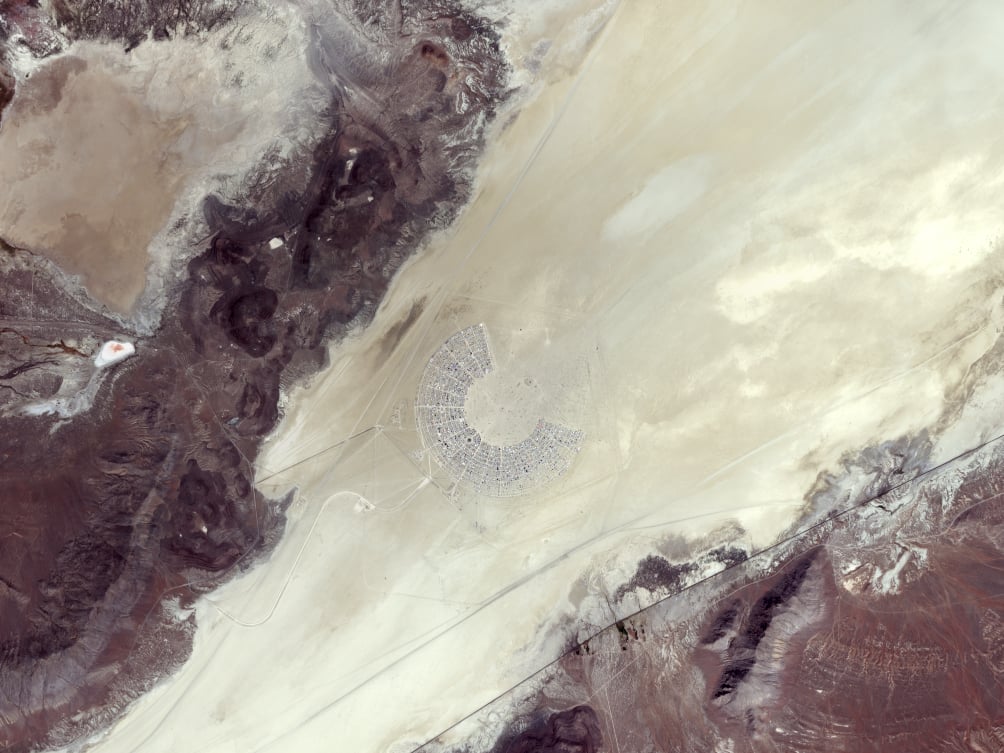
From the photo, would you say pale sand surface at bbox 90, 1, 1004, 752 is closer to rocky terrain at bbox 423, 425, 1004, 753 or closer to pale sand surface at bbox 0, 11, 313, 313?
rocky terrain at bbox 423, 425, 1004, 753

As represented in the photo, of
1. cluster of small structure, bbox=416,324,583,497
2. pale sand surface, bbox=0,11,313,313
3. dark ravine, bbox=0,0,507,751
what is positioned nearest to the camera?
dark ravine, bbox=0,0,507,751

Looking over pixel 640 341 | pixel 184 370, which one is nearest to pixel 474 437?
pixel 640 341

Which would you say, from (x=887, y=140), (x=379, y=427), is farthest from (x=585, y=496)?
(x=887, y=140)

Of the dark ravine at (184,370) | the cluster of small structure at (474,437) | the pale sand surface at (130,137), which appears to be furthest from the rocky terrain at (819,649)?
the pale sand surface at (130,137)

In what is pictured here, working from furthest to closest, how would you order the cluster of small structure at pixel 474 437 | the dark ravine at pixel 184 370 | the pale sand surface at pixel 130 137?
the cluster of small structure at pixel 474 437, the pale sand surface at pixel 130 137, the dark ravine at pixel 184 370

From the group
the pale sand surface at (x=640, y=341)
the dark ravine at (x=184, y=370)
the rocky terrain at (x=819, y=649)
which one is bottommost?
the rocky terrain at (x=819, y=649)

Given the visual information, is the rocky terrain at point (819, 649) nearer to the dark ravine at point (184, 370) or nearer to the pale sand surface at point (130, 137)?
the dark ravine at point (184, 370)

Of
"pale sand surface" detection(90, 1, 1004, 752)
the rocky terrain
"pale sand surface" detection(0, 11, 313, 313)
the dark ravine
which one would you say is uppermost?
"pale sand surface" detection(0, 11, 313, 313)

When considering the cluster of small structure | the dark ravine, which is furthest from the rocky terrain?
the dark ravine
